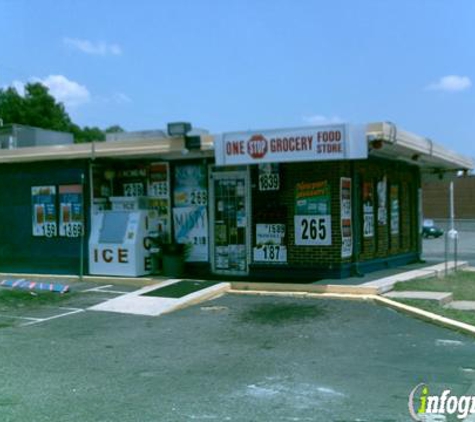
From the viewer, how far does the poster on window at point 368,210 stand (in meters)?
15.8

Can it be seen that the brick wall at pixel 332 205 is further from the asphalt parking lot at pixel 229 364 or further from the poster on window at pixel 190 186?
the asphalt parking lot at pixel 229 364

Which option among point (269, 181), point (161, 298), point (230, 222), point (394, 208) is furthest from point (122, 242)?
point (394, 208)

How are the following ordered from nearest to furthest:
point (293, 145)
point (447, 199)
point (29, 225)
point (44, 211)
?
point (293, 145), point (44, 211), point (29, 225), point (447, 199)

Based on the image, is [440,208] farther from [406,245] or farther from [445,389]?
[445,389]

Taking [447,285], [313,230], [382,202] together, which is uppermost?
[382,202]

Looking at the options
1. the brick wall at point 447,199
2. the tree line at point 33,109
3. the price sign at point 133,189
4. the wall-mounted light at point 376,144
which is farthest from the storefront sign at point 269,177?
the tree line at point 33,109

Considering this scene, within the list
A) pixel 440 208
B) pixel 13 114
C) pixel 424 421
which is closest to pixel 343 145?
pixel 424 421

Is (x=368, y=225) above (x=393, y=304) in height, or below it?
above

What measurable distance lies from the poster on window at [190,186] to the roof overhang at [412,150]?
3877 millimetres

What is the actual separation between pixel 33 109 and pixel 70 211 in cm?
4288

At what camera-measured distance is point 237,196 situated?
15617mm

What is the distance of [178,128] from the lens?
14609mm

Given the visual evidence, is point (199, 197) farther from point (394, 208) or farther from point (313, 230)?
point (394, 208)

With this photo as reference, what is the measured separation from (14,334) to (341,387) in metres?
5.51
